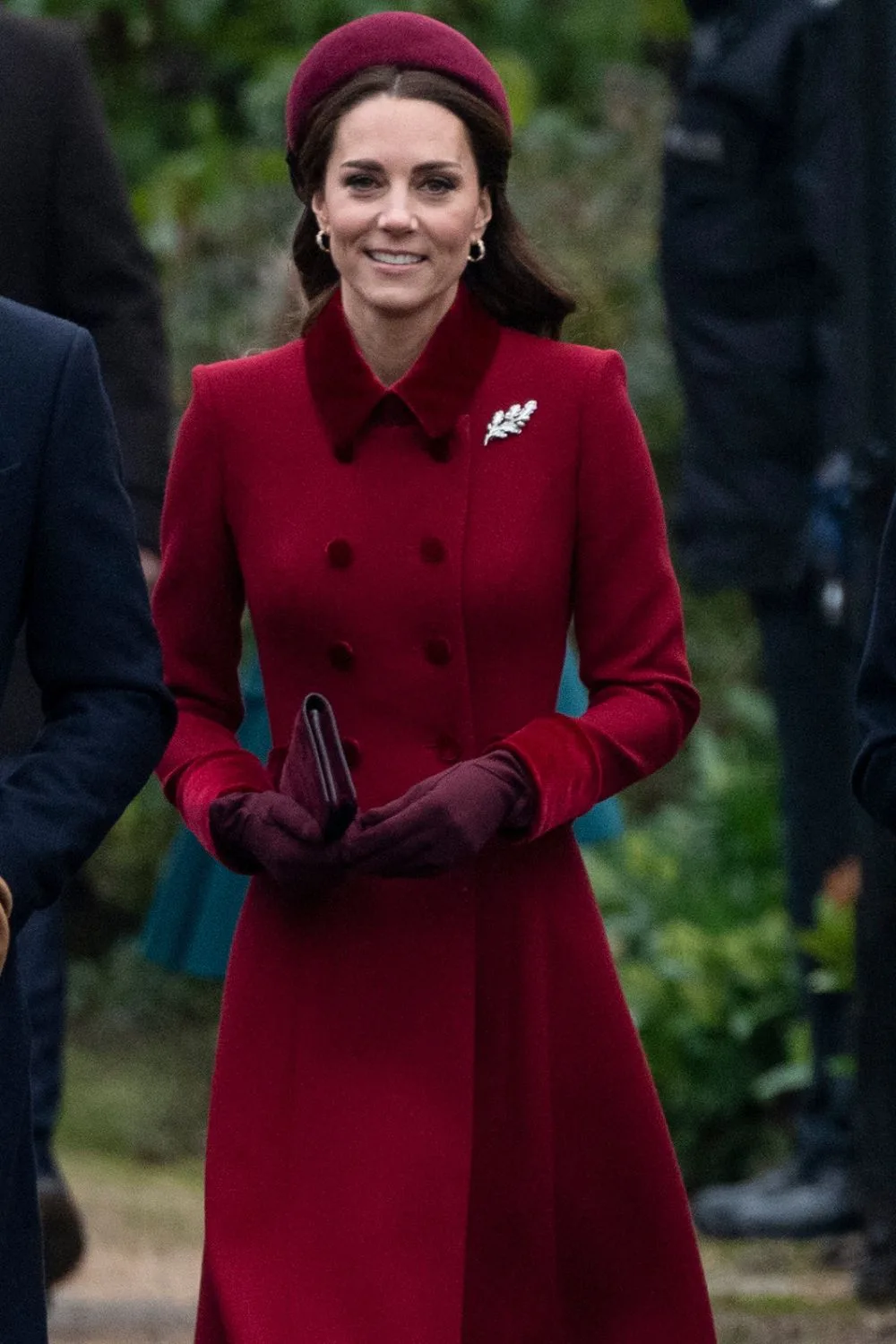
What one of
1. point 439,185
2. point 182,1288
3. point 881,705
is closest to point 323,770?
point 881,705

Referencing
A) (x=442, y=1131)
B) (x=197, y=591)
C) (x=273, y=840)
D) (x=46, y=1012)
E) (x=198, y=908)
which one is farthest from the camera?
(x=46, y=1012)

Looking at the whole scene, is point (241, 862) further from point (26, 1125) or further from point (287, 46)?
point (287, 46)

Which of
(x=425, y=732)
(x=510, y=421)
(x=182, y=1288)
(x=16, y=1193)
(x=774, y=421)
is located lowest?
(x=182, y=1288)

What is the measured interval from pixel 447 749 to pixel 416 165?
615mm

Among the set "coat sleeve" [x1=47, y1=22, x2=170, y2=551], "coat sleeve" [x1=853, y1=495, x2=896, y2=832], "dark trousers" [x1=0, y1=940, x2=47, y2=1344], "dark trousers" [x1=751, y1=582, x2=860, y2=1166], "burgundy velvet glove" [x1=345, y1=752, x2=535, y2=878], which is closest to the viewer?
"dark trousers" [x1=0, y1=940, x2=47, y2=1344]

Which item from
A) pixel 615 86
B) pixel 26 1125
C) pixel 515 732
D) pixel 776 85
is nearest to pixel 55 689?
pixel 26 1125

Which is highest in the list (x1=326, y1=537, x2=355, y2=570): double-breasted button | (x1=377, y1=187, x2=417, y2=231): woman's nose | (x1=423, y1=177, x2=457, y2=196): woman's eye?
(x1=423, y1=177, x2=457, y2=196): woman's eye

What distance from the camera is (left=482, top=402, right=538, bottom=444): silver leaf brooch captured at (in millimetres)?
3793

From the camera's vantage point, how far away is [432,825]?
3496 mm

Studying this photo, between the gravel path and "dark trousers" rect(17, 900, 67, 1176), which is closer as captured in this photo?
"dark trousers" rect(17, 900, 67, 1176)

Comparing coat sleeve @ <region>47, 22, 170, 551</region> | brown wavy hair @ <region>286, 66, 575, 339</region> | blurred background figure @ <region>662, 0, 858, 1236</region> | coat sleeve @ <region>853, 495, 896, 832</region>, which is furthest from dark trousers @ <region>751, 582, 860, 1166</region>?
coat sleeve @ <region>853, 495, 896, 832</region>

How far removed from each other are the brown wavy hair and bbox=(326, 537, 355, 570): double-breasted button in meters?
0.31

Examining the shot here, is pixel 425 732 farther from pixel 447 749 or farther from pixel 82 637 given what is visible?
pixel 82 637

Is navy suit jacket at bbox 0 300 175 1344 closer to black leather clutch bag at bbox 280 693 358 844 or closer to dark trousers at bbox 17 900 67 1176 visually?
black leather clutch bag at bbox 280 693 358 844
